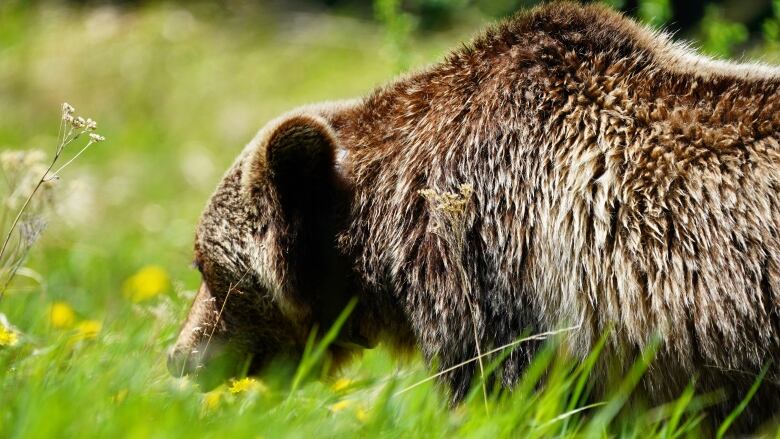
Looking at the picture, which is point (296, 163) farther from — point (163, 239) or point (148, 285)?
point (163, 239)

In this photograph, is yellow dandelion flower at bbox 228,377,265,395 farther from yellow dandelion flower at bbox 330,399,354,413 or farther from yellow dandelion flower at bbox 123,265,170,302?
yellow dandelion flower at bbox 123,265,170,302

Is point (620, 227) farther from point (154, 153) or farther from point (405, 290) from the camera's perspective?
point (154, 153)

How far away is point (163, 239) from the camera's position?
29.2 feet

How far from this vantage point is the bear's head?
14.3 feet

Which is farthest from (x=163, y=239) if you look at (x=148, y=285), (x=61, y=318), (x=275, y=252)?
(x=275, y=252)

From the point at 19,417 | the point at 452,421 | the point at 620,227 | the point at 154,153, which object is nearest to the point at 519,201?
the point at 620,227

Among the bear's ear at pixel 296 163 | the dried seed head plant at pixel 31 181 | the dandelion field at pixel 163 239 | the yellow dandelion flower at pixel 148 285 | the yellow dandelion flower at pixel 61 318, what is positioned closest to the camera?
the dandelion field at pixel 163 239

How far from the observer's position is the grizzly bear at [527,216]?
352cm

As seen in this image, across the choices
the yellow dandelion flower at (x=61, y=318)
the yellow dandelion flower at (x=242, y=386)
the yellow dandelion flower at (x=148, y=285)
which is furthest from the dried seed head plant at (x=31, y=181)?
the yellow dandelion flower at (x=148, y=285)

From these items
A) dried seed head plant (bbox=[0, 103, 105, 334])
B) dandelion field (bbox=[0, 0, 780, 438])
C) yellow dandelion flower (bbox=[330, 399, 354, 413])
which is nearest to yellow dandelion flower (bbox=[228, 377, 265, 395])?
dandelion field (bbox=[0, 0, 780, 438])

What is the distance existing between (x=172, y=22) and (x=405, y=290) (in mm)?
11983

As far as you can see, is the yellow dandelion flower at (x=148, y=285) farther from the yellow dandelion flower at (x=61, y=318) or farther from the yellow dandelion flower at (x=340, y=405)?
the yellow dandelion flower at (x=340, y=405)

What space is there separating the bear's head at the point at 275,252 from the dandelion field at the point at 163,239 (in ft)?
0.56

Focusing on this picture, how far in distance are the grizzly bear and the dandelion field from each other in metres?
0.19
